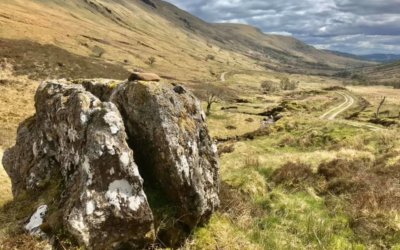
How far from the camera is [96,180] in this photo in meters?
11.5

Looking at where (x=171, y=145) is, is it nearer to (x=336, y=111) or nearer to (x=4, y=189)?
(x=4, y=189)

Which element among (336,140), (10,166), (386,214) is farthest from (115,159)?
(336,140)

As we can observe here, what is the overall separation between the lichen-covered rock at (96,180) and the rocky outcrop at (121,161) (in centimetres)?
3

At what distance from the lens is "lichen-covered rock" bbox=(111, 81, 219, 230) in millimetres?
12734

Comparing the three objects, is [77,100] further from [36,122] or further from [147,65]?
[147,65]

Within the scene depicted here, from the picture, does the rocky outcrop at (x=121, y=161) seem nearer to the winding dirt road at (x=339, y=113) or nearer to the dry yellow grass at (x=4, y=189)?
the dry yellow grass at (x=4, y=189)

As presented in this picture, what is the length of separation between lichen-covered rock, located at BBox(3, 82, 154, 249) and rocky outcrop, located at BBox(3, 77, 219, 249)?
0.03m

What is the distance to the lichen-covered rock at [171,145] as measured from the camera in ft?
41.8

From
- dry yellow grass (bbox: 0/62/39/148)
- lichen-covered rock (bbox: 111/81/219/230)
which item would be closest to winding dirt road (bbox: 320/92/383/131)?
dry yellow grass (bbox: 0/62/39/148)

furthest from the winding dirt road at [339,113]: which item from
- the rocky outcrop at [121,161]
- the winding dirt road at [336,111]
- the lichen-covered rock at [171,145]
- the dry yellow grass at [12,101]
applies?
the rocky outcrop at [121,161]

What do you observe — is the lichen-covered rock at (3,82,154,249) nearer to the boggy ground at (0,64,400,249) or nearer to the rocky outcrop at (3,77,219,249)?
the rocky outcrop at (3,77,219,249)

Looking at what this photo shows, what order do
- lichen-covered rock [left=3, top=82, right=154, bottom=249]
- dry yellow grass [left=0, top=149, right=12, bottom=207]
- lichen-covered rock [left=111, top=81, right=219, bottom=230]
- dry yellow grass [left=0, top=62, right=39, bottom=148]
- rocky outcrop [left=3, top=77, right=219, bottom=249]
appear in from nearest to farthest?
lichen-covered rock [left=3, top=82, right=154, bottom=249]
rocky outcrop [left=3, top=77, right=219, bottom=249]
lichen-covered rock [left=111, top=81, right=219, bottom=230]
dry yellow grass [left=0, top=149, right=12, bottom=207]
dry yellow grass [left=0, top=62, right=39, bottom=148]

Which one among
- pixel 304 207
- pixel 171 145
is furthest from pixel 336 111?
pixel 171 145

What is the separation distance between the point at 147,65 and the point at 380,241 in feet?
622
